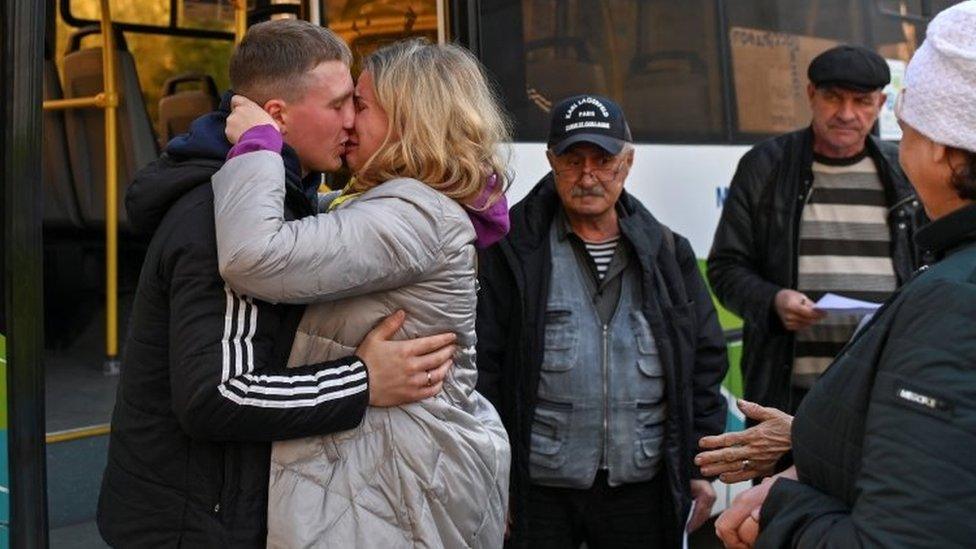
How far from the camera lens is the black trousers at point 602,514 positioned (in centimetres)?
324

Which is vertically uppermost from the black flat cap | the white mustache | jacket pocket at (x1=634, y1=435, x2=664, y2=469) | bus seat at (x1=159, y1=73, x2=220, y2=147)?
bus seat at (x1=159, y1=73, x2=220, y2=147)

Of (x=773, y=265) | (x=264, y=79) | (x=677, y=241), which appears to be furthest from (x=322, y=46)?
(x=773, y=265)

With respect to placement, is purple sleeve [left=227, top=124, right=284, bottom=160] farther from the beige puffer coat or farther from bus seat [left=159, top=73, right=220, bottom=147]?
bus seat [left=159, top=73, right=220, bottom=147]

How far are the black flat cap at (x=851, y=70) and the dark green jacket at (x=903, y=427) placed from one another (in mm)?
2390

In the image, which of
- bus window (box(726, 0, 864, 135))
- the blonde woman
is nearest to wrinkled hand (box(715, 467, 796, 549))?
the blonde woman

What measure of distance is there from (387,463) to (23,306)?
2.92 ft

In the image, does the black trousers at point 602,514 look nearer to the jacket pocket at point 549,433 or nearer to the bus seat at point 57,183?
the jacket pocket at point 549,433

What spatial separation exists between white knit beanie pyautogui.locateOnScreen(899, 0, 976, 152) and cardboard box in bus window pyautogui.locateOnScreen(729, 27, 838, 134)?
3.76 m

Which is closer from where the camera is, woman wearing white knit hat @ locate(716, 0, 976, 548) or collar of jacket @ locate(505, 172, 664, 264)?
woman wearing white knit hat @ locate(716, 0, 976, 548)

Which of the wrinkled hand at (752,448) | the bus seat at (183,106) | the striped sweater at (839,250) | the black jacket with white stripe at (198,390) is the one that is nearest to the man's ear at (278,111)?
the black jacket with white stripe at (198,390)

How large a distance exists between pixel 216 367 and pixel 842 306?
2175mm

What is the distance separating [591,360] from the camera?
126 inches

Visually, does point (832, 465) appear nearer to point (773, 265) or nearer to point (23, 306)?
point (23, 306)

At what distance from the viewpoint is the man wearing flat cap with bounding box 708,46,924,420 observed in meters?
3.84
